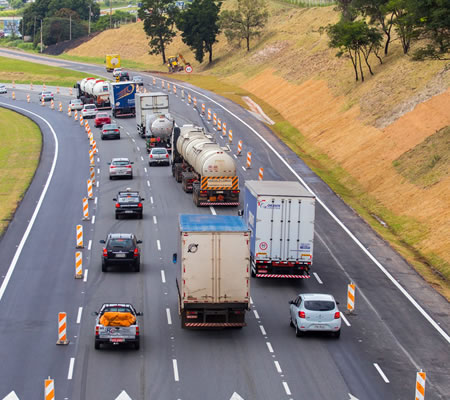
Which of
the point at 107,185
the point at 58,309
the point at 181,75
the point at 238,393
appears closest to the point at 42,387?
the point at 238,393

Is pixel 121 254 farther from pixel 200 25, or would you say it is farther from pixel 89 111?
pixel 200 25

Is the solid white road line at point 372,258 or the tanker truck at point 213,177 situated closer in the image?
Result: the solid white road line at point 372,258

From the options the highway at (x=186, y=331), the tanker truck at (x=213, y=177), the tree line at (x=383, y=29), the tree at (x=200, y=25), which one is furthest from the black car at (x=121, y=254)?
the tree at (x=200, y=25)

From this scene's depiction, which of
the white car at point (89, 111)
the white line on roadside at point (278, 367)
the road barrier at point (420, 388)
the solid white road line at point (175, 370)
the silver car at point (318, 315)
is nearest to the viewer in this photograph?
the road barrier at point (420, 388)

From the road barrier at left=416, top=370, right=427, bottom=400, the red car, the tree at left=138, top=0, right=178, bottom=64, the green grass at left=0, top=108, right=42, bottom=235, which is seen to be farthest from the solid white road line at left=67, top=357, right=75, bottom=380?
the tree at left=138, top=0, right=178, bottom=64

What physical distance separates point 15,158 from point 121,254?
3801cm

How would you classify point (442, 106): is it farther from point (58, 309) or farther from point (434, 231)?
point (58, 309)

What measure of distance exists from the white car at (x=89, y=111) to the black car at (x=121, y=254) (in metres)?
59.6

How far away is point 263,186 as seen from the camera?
41.7 meters

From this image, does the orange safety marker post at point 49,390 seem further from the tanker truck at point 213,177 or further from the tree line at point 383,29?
the tree line at point 383,29

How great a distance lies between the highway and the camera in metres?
28.1

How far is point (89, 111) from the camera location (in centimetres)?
10000

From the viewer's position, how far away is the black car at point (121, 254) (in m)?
41.3

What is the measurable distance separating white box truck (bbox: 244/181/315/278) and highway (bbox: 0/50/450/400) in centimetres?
117
